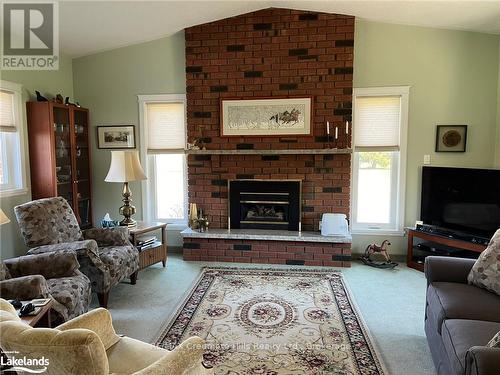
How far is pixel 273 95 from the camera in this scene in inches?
172

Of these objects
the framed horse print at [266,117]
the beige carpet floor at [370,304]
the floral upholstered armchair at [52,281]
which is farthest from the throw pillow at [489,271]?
the floral upholstered armchair at [52,281]

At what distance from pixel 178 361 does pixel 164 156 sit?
12.2ft

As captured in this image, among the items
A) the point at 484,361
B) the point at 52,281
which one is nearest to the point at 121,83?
the point at 52,281

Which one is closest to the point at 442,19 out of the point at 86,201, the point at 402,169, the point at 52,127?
the point at 402,169

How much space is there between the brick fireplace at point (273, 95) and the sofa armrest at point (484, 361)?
9.27ft

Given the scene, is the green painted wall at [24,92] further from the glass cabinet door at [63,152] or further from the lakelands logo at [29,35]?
the glass cabinet door at [63,152]

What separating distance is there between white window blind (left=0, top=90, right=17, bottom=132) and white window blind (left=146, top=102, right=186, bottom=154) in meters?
1.53

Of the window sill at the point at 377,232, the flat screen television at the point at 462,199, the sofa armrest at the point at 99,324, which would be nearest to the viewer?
the sofa armrest at the point at 99,324

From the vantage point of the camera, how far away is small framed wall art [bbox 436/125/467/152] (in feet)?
13.7

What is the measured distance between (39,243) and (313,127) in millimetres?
3183

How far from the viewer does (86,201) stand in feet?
15.8

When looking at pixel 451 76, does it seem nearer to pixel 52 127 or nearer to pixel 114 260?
pixel 114 260

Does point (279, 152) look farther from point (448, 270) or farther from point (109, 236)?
point (448, 270)

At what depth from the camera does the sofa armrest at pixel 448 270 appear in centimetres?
242
